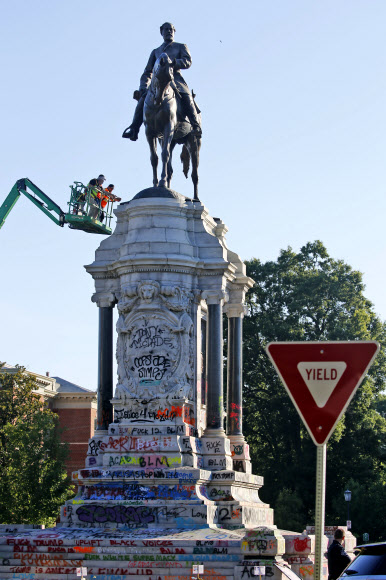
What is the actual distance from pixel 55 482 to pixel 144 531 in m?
24.0

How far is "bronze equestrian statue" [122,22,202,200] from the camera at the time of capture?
37.9 m

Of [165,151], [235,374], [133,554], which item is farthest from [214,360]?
[133,554]

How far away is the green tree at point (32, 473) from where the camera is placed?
54312 mm

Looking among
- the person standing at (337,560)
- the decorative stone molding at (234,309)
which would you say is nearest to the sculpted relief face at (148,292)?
the decorative stone molding at (234,309)

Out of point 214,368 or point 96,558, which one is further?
point 214,368

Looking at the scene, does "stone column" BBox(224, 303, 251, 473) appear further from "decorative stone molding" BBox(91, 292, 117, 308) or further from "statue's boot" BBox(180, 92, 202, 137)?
"statue's boot" BBox(180, 92, 202, 137)

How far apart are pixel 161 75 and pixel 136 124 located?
2.68 meters

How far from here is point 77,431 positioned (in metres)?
87.8

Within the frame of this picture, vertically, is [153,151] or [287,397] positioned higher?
[153,151]

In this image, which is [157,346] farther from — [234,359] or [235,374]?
[235,374]

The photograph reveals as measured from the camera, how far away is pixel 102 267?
37.5 m

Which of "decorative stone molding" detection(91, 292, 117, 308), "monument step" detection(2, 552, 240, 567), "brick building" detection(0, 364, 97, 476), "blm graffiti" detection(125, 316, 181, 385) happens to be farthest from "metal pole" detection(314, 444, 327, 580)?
"brick building" detection(0, 364, 97, 476)

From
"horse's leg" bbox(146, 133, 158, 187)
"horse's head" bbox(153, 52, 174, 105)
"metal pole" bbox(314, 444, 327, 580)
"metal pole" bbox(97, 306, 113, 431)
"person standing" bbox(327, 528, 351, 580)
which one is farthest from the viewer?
"horse's leg" bbox(146, 133, 158, 187)

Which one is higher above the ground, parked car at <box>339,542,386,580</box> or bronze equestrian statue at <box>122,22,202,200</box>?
bronze equestrian statue at <box>122,22,202,200</box>
